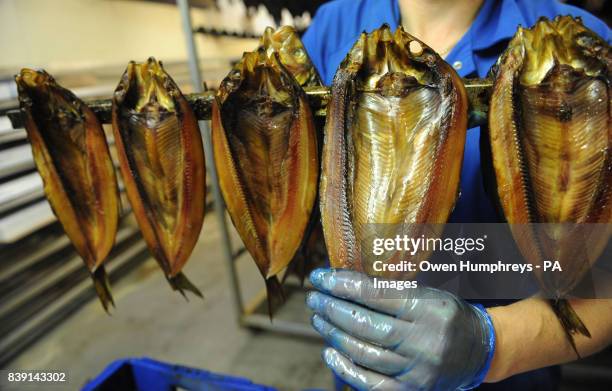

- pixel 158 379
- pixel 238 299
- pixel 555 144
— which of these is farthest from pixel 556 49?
pixel 238 299

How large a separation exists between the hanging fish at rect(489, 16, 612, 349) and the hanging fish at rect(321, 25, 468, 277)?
87mm

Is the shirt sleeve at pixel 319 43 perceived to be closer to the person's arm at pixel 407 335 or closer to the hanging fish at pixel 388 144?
the hanging fish at pixel 388 144

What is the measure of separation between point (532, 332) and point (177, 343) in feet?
8.01

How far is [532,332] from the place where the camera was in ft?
2.91

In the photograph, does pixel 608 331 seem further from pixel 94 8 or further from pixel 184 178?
pixel 94 8

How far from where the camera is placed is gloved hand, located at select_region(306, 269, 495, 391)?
77 centimetres

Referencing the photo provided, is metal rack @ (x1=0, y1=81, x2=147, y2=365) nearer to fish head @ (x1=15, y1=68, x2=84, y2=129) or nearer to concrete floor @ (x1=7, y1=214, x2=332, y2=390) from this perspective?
concrete floor @ (x1=7, y1=214, x2=332, y2=390)

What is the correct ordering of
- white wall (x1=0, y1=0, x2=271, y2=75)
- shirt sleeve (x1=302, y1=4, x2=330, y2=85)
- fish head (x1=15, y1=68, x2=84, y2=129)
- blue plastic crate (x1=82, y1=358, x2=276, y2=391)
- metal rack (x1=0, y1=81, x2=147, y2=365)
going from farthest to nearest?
white wall (x1=0, y1=0, x2=271, y2=75), metal rack (x1=0, y1=81, x2=147, y2=365), blue plastic crate (x1=82, y1=358, x2=276, y2=391), shirt sleeve (x1=302, y1=4, x2=330, y2=85), fish head (x1=15, y1=68, x2=84, y2=129)

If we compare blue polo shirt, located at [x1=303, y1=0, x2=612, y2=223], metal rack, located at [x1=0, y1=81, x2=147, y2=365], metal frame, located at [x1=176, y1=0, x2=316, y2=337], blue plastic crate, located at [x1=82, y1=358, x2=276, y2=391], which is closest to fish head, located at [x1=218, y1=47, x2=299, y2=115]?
blue polo shirt, located at [x1=303, y1=0, x2=612, y2=223]

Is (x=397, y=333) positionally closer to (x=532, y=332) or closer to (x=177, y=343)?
(x=532, y=332)

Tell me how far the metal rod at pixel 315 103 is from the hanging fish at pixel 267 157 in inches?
1.8

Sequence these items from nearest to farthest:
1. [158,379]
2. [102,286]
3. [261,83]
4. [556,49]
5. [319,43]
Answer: [556,49], [261,83], [102,286], [319,43], [158,379]

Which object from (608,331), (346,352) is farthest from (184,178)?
(608,331)

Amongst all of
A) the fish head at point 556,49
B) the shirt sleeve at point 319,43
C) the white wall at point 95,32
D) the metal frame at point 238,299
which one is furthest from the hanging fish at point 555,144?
the white wall at point 95,32
